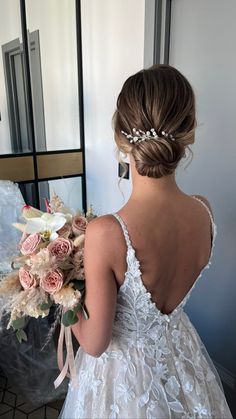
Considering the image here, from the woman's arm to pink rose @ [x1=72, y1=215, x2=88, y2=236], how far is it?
14 centimetres

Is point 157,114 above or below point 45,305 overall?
above

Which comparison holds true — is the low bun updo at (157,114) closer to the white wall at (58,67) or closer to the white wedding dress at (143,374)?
the white wedding dress at (143,374)

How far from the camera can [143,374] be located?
835mm

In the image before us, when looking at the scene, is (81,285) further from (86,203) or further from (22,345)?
(86,203)

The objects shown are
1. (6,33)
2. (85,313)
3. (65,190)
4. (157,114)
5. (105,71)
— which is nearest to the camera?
(157,114)

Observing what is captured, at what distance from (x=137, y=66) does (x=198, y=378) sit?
5.14 ft

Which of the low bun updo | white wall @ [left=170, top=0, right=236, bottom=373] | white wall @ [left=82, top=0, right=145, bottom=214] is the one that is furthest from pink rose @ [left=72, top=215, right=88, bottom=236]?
white wall @ [left=82, top=0, right=145, bottom=214]

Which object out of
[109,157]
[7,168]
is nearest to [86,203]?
[109,157]

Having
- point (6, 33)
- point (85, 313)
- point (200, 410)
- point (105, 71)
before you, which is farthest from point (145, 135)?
point (6, 33)

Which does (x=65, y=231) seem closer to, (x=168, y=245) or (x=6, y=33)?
(x=168, y=245)

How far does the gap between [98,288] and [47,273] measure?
0.13m

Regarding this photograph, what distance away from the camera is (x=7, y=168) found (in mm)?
2059

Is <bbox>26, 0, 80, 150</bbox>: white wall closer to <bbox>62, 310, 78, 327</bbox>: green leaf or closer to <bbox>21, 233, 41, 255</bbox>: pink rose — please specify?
<bbox>21, 233, 41, 255</bbox>: pink rose

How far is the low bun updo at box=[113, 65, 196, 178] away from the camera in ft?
2.15
